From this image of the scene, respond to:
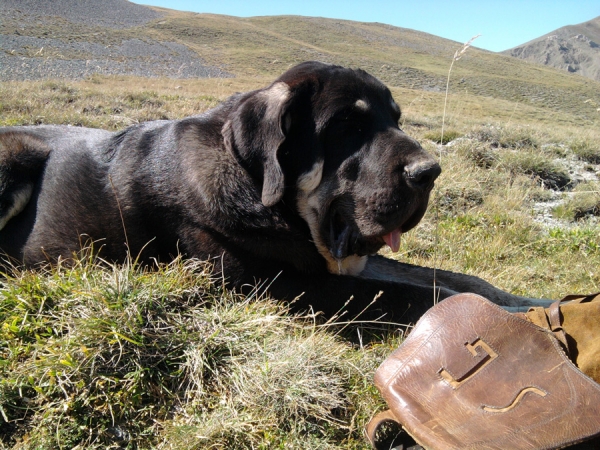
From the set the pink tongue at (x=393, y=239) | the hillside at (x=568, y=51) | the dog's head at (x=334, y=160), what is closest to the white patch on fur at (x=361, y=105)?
the dog's head at (x=334, y=160)

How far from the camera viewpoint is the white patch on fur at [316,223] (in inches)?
125

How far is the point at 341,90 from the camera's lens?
3.21m

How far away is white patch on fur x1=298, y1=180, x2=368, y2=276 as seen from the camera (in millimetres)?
3186

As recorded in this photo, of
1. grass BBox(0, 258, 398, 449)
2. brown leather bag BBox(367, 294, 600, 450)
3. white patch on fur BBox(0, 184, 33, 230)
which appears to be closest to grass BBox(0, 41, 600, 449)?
grass BBox(0, 258, 398, 449)

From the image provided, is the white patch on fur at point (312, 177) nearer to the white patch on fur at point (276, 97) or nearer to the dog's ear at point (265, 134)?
the dog's ear at point (265, 134)

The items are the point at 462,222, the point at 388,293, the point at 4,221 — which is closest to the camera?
the point at 388,293

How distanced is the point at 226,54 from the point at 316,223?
56.7 meters

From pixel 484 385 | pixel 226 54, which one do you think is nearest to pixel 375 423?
pixel 484 385

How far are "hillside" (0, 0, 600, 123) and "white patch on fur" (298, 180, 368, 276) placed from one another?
16.7m

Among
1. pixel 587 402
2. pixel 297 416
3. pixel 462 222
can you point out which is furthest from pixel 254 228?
pixel 462 222

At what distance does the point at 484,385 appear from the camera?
6.78 feet

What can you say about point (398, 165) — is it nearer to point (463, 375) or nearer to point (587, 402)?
point (463, 375)

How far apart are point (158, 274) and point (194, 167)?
2.43 ft

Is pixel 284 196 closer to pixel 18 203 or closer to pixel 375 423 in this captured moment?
pixel 375 423
